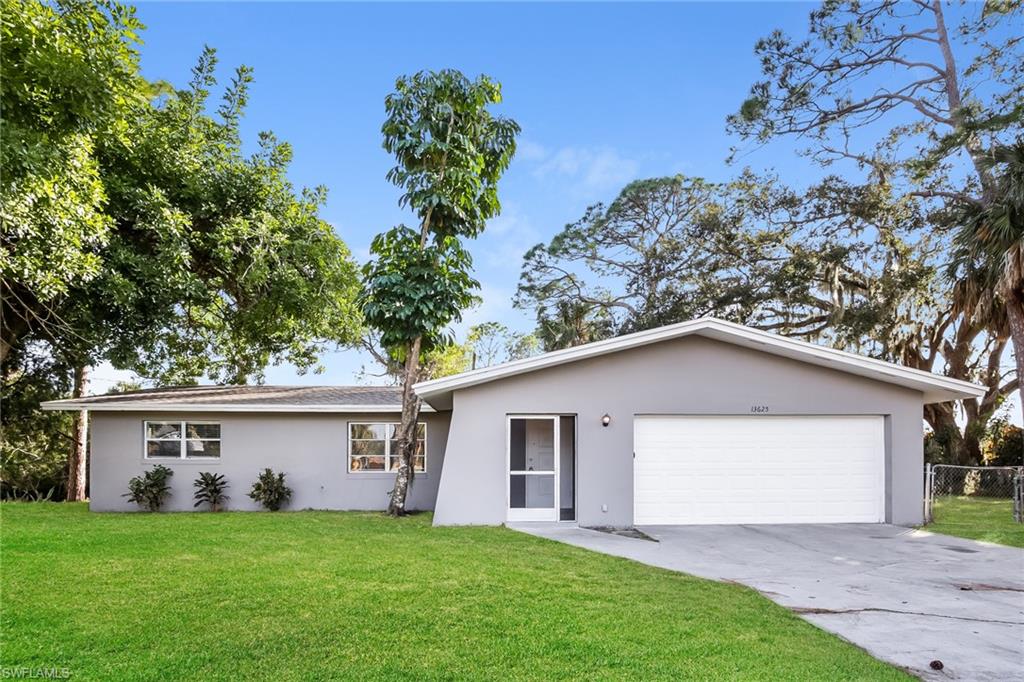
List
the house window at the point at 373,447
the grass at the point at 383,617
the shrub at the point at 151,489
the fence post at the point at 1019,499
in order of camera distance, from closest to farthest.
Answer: the grass at the point at 383,617, the fence post at the point at 1019,499, the shrub at the point at 151,489, the house window at the point at 373,447

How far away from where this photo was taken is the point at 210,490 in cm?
1445

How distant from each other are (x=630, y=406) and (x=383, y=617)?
7.36 m

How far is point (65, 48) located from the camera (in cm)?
1095

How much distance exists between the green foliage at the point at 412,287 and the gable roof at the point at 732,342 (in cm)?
219

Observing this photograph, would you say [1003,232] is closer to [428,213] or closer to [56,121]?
[428,213]

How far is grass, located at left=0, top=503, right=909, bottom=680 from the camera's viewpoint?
4.63 meters

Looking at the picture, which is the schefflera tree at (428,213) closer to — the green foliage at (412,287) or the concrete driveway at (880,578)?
the green foliage at (412,287)

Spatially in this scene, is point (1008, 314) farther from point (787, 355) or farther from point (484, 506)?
point (484, 506)

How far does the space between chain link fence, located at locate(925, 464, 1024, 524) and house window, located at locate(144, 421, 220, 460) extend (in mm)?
14511

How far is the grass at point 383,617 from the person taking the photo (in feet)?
15.2

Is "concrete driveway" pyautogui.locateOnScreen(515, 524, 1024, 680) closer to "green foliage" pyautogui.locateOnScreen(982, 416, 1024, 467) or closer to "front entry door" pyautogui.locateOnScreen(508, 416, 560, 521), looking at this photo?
"front entry door" pyautogui.locateOnScreen(508, 416, 560, 521)

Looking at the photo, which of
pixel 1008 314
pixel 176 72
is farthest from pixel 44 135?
pixel 1008 314

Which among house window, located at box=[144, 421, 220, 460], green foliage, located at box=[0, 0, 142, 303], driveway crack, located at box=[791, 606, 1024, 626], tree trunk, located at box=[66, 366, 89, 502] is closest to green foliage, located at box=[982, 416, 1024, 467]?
driveway crack, located at box=[791, 606, 1024, 626]

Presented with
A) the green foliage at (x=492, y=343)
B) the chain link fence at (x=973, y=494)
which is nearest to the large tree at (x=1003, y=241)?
the chain link fence at (x=973, y=494)
